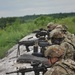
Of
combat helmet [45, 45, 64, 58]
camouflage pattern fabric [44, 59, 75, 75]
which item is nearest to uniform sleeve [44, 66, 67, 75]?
camouflage pattern fabric [44, 59, 75, 75]

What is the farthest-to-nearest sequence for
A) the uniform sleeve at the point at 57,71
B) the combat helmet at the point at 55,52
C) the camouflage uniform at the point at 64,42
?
the camouflage uniform at the point at 64,42, the combat helmet at the point at 55,52, the uniform sleeve at the point at 57,71

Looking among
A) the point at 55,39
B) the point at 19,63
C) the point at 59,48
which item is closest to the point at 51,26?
the point at 19,63

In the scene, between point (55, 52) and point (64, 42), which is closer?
point (55, 52)

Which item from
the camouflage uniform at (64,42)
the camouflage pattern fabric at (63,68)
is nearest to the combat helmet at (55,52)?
the camouflage pattern fabric at (63,68)

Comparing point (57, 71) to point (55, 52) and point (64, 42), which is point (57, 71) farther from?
point (64, 42)

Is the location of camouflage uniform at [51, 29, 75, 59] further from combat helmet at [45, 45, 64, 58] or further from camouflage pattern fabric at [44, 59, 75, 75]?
camouflage pattern fabric at [44, 59, 75, 75]

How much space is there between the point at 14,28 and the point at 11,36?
967 cm

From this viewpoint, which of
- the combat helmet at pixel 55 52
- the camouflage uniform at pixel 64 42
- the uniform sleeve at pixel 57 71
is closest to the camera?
the uniform sleeve at pixel 57 71

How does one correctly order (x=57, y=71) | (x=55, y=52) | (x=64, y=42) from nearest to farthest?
1. (x=57, y=71)
2. (x=55, y=52)
3. (x=64, y=42)

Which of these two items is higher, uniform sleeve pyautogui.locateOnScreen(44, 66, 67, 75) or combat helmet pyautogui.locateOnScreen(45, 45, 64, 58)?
combat helmet pyautogui.locateOnScreen(45, 45, 64, 58)

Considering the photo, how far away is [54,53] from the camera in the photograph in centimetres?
870

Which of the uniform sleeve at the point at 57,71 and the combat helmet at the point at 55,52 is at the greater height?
the combat helmet at the point at 55,52

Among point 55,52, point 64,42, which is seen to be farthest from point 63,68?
point 64,42

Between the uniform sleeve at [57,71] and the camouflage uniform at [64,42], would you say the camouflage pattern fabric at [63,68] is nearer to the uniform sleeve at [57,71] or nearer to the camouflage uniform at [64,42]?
the uniform sleeve at [57,71]
